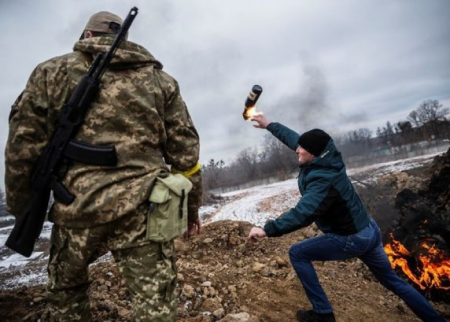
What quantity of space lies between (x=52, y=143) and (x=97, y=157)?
0.36 metres

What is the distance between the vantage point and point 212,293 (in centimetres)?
369

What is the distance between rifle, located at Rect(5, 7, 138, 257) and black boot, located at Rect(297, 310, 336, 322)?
266 centimetres

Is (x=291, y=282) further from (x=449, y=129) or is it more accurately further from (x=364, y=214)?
(x=449, y=129)

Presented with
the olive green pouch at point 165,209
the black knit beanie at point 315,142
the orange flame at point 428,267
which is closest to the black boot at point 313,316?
the black knit beanie at point 315,142

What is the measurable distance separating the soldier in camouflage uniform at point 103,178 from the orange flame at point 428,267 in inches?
180

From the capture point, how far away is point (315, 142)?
3131 millimetres

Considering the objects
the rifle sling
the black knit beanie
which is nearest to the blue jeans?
the black knit beanie

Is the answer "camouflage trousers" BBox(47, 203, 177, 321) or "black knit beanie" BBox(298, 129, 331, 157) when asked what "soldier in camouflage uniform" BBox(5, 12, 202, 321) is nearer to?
"camouflage trousers" BBox(47, 203, 177, 321)

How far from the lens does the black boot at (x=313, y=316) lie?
120 inches

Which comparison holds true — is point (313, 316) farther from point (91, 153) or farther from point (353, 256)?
point (91, 153)

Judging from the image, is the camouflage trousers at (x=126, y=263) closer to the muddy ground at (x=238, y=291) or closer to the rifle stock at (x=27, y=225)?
the rifle stock at (x=27, y=225)

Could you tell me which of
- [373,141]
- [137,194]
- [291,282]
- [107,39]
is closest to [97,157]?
[137,194]

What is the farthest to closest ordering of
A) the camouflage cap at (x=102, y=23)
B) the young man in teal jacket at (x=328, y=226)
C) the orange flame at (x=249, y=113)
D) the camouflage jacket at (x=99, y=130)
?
the orange flame at (x=249, y=113), the young man in teal jacket at (x=328, y=226), the camouflage cap at (x=102, y=23), the camouflage jacket at (x=99, y=130)

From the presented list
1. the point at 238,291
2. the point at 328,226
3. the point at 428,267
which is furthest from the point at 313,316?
the point at 428,267
